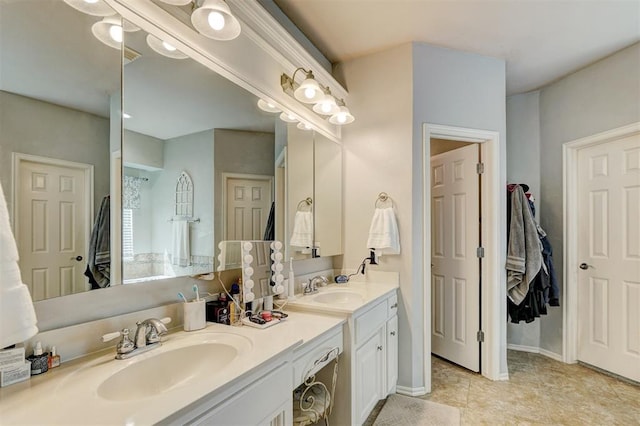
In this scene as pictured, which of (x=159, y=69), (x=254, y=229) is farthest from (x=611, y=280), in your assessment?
(x=159, y=69)

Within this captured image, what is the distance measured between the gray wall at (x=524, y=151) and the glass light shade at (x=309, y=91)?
239 centimetres

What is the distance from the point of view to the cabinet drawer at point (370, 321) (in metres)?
1.79

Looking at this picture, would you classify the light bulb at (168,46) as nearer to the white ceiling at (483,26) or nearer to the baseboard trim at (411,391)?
the white ceiling at (483,26)

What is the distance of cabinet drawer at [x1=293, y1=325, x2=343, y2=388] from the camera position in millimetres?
1357

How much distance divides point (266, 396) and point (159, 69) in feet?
4.37

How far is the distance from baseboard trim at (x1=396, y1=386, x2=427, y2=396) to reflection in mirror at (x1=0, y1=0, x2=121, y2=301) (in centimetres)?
Result: 219

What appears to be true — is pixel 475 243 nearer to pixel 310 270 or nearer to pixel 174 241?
A: pixel 310 270

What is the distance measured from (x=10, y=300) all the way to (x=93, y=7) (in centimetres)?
97

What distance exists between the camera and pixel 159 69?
1321 millimetres

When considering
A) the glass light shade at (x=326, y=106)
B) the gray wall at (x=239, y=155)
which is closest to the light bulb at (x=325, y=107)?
the glass light shade at (x=326, y=106)

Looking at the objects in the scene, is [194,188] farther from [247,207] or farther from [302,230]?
[302,230]

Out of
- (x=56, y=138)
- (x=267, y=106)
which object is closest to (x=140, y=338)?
(x=56, y=138)

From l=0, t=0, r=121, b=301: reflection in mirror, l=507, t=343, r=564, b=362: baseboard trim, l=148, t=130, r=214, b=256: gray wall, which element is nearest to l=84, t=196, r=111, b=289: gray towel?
l=0, t=0, r=121, b=301: reflection in mirror

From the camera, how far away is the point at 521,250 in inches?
109
